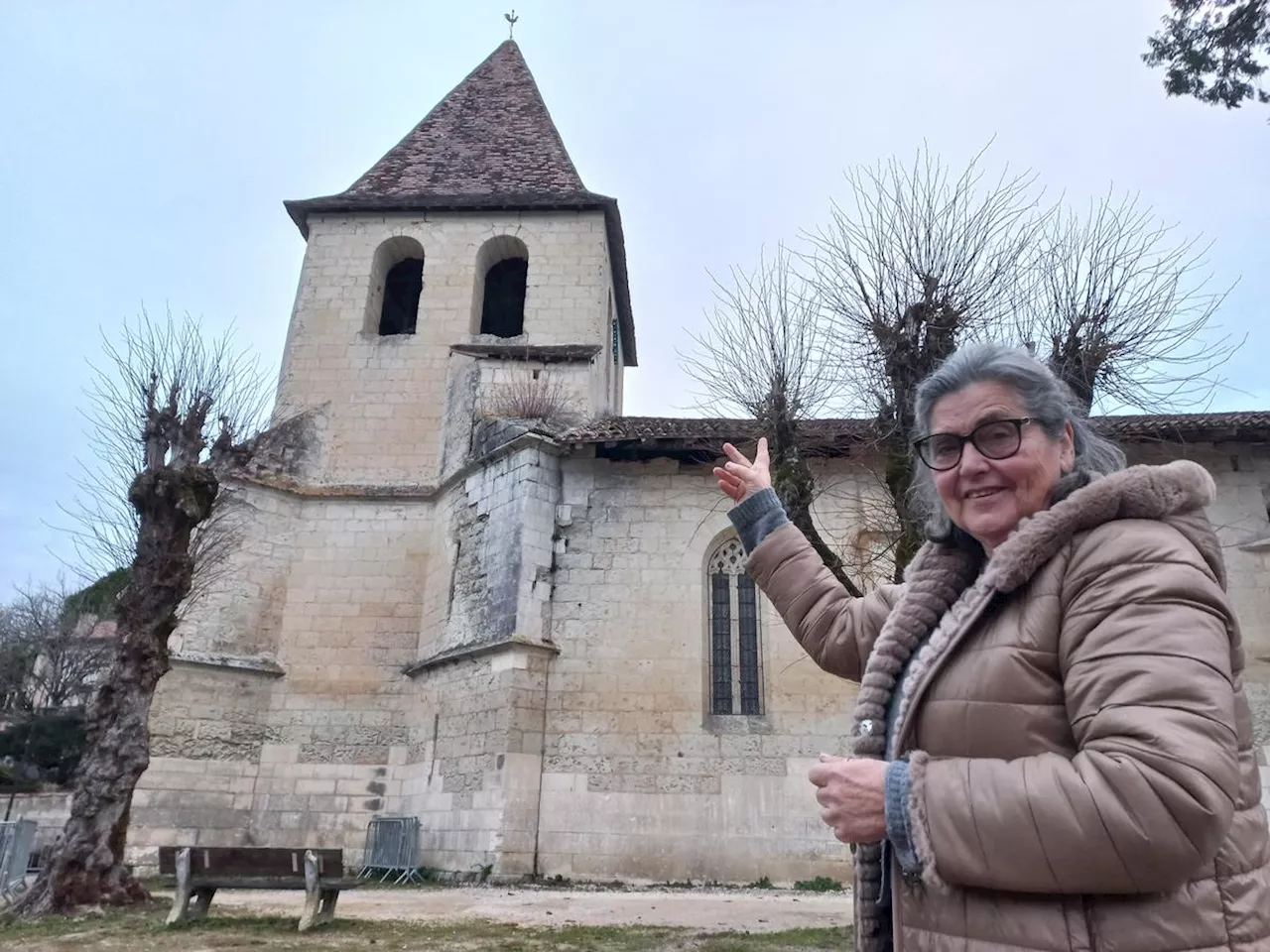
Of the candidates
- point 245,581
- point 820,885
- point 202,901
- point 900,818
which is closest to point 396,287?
point 245,581

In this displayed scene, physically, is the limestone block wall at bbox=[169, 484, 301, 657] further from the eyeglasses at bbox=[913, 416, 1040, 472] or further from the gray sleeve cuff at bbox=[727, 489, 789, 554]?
the eyeglasses at bbox=[913, 416, 1040, 472]

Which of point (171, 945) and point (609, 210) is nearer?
point (171, 945)

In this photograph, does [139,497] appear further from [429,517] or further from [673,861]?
[673,861]

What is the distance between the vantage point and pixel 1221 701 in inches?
44.6

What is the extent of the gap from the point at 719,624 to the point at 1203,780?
1004cm

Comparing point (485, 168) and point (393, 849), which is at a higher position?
point (485, 168)

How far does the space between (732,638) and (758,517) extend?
8.89 metres

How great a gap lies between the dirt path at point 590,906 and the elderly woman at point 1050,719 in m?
5.44

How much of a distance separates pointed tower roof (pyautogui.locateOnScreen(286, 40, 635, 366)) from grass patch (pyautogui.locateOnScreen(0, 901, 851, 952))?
12265 millimetres

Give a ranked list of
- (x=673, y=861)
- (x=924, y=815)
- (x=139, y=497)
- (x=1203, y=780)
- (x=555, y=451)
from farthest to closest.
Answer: (x=555, y=451), (x=673, y=861), (x=139, y=497), (x=924, y=815), (x=1203, y=780)

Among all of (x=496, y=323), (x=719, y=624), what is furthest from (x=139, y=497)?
(x=496, y=323)

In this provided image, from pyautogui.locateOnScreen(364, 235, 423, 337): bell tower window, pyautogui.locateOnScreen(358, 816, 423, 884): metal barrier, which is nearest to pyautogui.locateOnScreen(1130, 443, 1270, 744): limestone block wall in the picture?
pyautogui.locateOnScreen(358, 816, 423, 884): metal barrier

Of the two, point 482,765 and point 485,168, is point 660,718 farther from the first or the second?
point 485,168

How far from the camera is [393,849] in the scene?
34.1 ft
